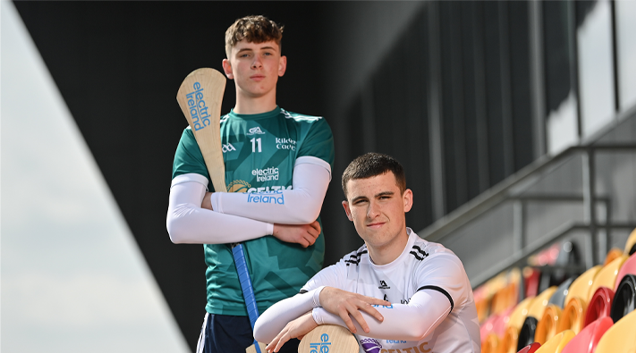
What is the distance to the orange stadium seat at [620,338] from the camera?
1.62 metres

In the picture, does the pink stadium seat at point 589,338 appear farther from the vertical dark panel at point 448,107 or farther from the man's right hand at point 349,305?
the vertical dark panel at point 448,107

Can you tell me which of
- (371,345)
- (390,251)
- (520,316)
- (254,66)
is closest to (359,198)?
(390,251)

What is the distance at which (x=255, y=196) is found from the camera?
198 cm

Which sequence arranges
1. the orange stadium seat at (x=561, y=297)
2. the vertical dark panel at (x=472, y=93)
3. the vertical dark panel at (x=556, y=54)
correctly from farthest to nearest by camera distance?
the vertical dark panel at (x=472, y=93), the vertical dark panel at (x=556, y=54), the orange stadium seat at (x=561, y=297)

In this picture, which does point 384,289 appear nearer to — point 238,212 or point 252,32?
point 238,212

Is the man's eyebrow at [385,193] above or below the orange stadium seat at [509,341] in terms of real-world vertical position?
above

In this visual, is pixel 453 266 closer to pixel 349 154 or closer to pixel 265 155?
pixel 265 155

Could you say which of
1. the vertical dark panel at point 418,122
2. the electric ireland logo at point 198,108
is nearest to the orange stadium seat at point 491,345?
the electric ireland logo at point 198,108

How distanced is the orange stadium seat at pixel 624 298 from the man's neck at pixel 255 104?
Result: 1.17 m

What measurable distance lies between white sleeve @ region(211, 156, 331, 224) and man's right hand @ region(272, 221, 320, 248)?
2 centimetres

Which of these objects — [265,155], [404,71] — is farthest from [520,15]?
[265,155]

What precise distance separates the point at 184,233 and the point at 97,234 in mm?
9227

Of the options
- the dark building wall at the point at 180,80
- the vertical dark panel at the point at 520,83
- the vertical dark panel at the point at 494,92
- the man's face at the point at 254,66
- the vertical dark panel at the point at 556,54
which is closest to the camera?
the man's face at the point at 254,66

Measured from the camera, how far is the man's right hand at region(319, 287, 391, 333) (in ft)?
5.43
